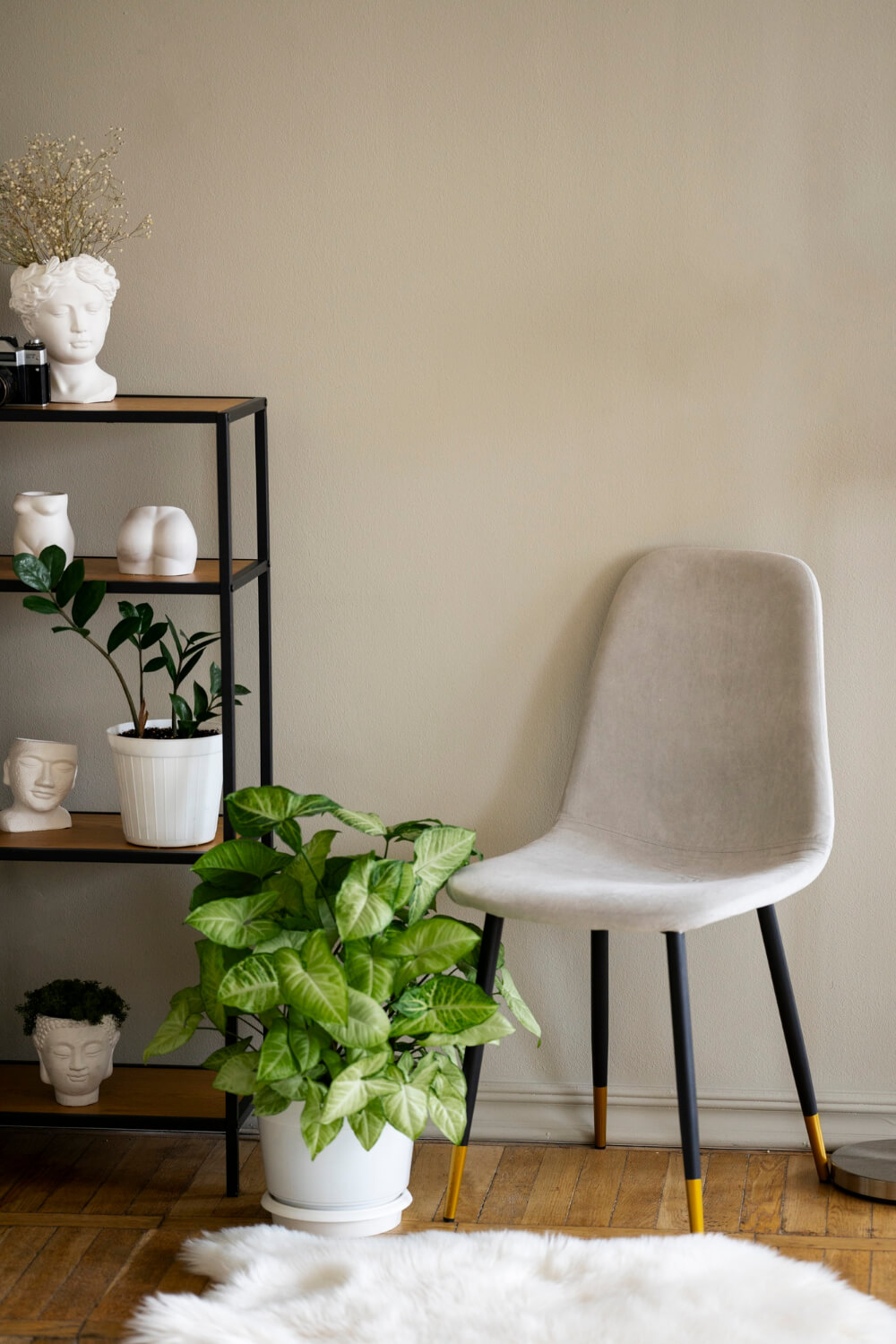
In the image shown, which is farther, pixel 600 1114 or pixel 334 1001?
pixel 600 1114

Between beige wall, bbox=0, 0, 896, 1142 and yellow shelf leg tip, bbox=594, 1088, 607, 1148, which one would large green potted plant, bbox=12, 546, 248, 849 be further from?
yellow shelf leg tip, bbox=594, 1088, 607, 1148

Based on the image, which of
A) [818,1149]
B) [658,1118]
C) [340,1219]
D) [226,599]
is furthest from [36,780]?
[818,1149]

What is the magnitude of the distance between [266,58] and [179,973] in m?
1.69

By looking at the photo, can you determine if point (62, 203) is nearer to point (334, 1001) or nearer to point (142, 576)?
point (142, 576)

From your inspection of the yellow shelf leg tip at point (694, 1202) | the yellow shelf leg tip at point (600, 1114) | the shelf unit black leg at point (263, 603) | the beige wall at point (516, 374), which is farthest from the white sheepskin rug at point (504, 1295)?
the shelf unit black leg at point (263, 603)

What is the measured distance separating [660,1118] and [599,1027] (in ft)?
0.78

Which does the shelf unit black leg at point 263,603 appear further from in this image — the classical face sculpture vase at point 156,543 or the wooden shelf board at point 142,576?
the classical face sculpture vase at point 156,543

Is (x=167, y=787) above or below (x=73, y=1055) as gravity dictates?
above

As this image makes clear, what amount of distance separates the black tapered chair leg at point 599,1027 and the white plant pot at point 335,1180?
46cm

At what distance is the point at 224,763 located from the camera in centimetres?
232

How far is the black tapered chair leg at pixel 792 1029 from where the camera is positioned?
7.66ft

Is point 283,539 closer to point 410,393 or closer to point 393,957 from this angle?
point 410,393

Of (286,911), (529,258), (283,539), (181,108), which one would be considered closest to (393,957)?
(286,911)

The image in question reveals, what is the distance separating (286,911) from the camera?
2256 millimetres
